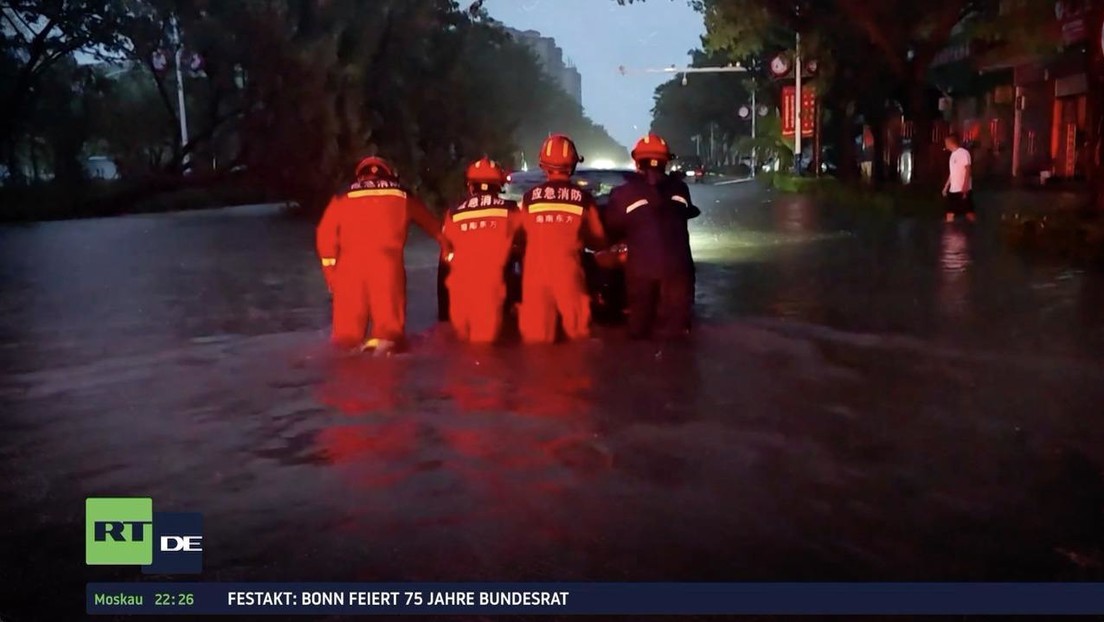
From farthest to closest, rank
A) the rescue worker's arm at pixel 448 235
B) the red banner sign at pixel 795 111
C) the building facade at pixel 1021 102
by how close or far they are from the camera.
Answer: the red banner sign at pixel 795 111 → the building facade at pixel 1021 102 → the rescue worker's arm at pixel 448 235

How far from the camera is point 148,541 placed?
4.41 metres

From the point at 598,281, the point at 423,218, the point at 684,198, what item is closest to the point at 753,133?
the point at 598,281

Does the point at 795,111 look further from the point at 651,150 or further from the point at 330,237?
the point at 330,237

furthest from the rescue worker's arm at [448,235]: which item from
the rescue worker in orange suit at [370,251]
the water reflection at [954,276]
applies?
the water reflection at [954,276]

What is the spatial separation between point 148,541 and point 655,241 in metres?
5.90

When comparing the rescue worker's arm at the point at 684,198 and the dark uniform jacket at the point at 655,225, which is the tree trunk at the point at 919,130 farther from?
the dark uniform jacket at the point at 655,225

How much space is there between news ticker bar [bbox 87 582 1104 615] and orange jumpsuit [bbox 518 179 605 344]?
557 centimetres

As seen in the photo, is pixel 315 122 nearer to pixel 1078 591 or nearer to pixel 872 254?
pixel 872 254

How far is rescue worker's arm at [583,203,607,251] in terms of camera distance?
955cm

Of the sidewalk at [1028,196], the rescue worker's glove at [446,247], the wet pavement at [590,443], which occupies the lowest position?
the wet pavement at [590,443]

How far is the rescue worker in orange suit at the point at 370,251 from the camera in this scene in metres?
9.23

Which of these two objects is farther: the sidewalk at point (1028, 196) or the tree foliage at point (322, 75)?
the tree foliage at point (322, 75)

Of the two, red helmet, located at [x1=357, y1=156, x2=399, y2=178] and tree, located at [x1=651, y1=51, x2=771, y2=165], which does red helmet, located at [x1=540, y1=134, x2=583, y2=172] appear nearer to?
red helmet, located at [x1=357, y1=156, x2=399, y2=178]

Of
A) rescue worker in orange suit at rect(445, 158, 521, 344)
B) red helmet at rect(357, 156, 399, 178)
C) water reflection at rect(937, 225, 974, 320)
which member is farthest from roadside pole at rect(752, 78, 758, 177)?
red helmet at rect(357, 156, 399, 178)
